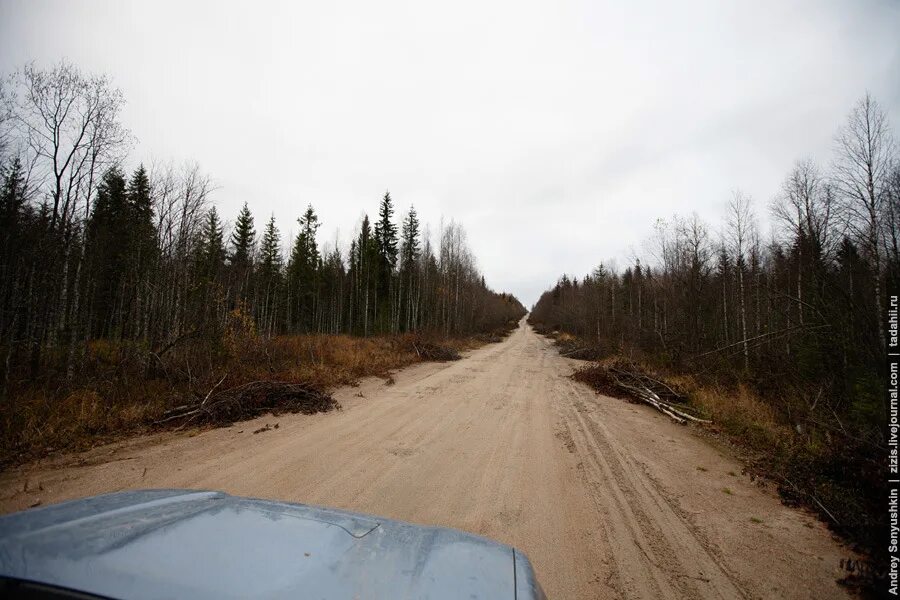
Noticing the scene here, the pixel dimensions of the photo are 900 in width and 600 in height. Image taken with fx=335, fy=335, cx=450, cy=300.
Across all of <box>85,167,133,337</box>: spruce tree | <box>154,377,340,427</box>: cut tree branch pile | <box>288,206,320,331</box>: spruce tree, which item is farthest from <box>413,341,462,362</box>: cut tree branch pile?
<box>288,206,320,331</box>: spruce tree

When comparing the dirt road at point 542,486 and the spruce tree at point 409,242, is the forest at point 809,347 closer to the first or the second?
the dirt road at point 542,486

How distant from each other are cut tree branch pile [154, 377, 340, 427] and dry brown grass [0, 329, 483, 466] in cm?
42

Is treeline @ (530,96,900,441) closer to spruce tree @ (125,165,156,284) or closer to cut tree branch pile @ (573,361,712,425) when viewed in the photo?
cut tree branch pile @ (573,361,712,425)

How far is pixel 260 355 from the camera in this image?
11992 mm

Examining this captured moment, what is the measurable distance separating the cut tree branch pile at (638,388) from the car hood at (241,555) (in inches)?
330

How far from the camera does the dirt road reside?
116 inches

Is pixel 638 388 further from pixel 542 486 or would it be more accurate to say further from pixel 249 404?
pixel 249 404

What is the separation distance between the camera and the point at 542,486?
4418mm

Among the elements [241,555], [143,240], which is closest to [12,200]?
[143,240]

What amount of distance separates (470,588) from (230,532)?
1203 millimetres

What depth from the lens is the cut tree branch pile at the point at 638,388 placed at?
8.54 m

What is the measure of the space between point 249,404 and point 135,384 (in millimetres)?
3714

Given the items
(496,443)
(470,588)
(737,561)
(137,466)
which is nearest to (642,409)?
(496,443)

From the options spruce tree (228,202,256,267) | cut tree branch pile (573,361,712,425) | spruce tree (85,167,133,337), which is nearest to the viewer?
cut tree branch pile (573,361,712,425)
